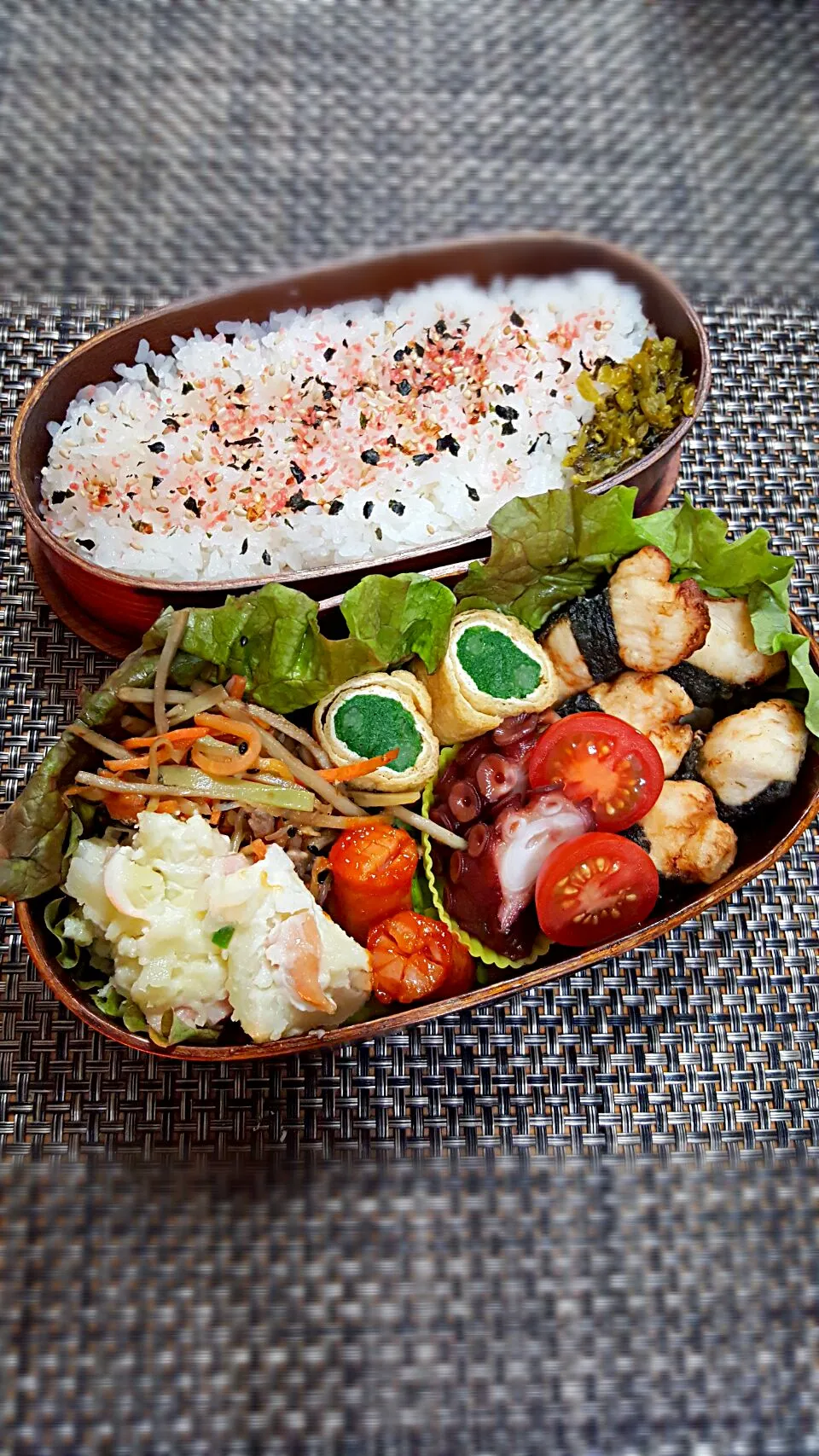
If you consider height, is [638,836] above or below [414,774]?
below

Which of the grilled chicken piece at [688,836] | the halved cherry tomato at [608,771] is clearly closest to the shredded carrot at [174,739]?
the halved cherry tomato at [608,771]

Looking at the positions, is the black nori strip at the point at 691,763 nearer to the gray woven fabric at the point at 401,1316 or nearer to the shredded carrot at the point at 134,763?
the gray woven fabric at the point at 401,1316

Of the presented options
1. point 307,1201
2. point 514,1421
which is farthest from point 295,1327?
point 514,1421

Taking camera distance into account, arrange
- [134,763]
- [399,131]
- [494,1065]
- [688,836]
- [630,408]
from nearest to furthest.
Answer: [134,763]
[688,836]
[494,1065]
[630,408]
[399,131]

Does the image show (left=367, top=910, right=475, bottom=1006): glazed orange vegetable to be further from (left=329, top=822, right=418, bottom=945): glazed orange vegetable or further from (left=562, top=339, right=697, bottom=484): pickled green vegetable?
(left=562, top=339, right=697, bottom=484): pickled green vegetable

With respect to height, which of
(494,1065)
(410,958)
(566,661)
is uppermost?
(566,661)

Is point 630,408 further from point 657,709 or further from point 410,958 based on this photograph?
point 410,958

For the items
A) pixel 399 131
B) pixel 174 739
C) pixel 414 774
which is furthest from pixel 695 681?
pixel 399 131
